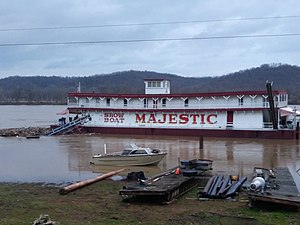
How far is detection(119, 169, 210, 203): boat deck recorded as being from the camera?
15.1m

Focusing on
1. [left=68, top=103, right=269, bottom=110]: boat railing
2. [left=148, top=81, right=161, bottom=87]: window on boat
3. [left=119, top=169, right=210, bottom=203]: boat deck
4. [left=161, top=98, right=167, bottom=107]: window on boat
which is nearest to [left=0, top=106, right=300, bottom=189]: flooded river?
[left=68, top=103, right=269, bottom=110]: boat railing

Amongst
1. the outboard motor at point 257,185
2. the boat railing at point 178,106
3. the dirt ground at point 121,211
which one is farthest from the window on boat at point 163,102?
the outboard motor at point 257,185

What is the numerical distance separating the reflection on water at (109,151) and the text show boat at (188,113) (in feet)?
6.99

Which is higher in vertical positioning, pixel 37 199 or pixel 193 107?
pixel 193 107

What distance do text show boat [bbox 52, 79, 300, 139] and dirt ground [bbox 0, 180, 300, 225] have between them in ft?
97.6

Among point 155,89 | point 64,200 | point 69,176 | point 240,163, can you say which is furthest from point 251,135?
point 64,200

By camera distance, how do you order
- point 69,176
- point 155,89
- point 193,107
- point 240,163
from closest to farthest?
1. point 69,176
2. point 240,163
3. point 193,107
4. point 155,89

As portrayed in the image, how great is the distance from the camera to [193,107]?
50719 mm

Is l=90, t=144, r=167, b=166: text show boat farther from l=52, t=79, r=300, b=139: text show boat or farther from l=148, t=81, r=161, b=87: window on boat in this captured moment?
l=148, t=81, r=161, b=87: window on boat

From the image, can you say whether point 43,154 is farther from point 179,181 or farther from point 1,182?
point 179,181

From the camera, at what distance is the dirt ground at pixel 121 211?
41.8ft

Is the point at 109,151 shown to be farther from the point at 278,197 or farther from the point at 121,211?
the point at 278,197

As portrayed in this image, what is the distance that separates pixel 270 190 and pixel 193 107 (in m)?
35.0

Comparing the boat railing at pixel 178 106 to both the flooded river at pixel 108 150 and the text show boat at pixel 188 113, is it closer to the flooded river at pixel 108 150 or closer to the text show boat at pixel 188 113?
the text show boat at pixel 188 113
